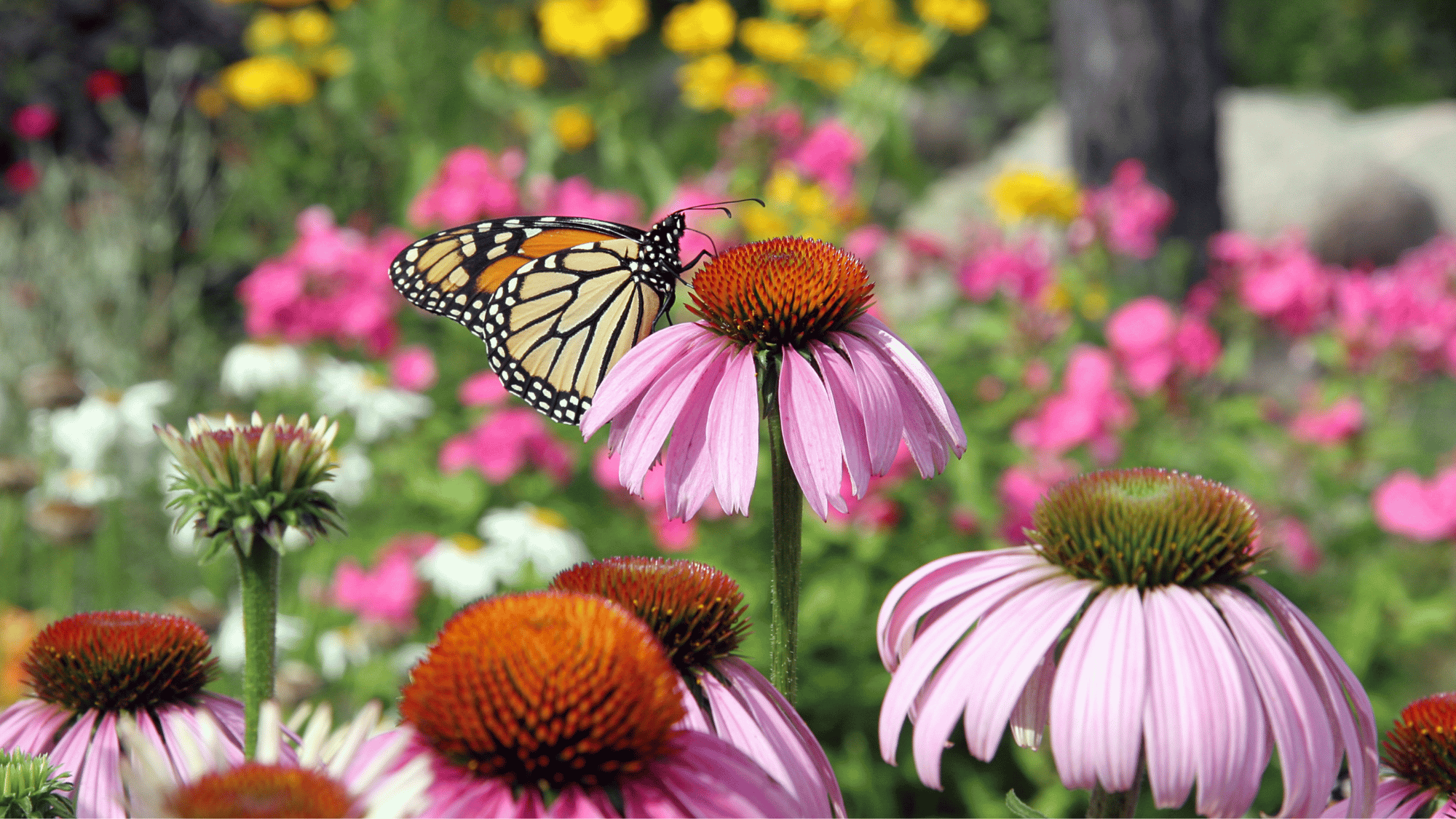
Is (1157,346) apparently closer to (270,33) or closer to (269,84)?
(269,84)

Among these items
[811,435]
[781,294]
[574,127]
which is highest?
[574,127]

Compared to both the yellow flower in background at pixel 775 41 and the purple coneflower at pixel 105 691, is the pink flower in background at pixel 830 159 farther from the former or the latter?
the purple coneflower at pixel 105 691

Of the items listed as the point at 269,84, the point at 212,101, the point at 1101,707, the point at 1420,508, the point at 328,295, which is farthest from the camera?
the point at 212,101

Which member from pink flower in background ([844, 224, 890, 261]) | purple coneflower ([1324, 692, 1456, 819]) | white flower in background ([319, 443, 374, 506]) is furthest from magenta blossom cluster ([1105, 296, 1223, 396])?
purple coneflower ([1324, 692, 1456, 819])

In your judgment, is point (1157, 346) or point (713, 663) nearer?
point (713, 663)

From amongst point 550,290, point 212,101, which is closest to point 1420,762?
point 550,290

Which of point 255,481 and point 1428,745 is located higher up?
point 255,481

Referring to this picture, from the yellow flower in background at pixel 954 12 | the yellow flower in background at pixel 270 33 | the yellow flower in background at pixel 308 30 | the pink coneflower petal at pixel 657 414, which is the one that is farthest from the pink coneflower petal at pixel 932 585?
the yellow flower in background at pixel 270 33

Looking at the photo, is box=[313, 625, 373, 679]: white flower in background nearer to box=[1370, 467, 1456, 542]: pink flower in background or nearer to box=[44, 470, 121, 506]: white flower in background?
box=[44, 470, 121, 506]: white flower in background
